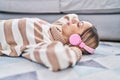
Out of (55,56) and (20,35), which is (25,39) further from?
(55,56)

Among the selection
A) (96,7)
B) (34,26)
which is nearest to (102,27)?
(96,7)

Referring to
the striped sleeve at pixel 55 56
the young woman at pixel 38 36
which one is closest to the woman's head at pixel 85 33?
the young woman at pixel 38 36

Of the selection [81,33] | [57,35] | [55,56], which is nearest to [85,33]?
[81,33]

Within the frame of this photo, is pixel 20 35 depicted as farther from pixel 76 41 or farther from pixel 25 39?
pixel 76 41

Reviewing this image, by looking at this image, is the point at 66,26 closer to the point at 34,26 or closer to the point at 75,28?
the point at 75,28

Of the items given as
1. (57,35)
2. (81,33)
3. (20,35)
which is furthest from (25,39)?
(81,33)

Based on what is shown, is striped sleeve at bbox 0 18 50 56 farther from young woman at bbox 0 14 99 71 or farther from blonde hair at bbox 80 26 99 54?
blonde hair at bbox 80 26 99 54

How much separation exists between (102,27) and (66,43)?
448 millimetres

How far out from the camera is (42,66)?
1.99 feet

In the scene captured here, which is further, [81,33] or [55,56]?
[81,33]

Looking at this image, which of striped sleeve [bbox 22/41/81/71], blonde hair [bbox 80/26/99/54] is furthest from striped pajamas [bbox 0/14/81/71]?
blonde hair [bbox 80/26/99/54]

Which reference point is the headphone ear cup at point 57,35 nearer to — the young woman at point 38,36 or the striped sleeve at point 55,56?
the young woman at point 38,36

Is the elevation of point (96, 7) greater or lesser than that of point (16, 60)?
greater

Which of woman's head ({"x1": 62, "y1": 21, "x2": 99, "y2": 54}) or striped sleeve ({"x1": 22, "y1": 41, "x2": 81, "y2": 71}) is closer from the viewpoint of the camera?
striped sleeve ({"x1": 22, "y1": 41, "x2": 81, "y2": 71})
